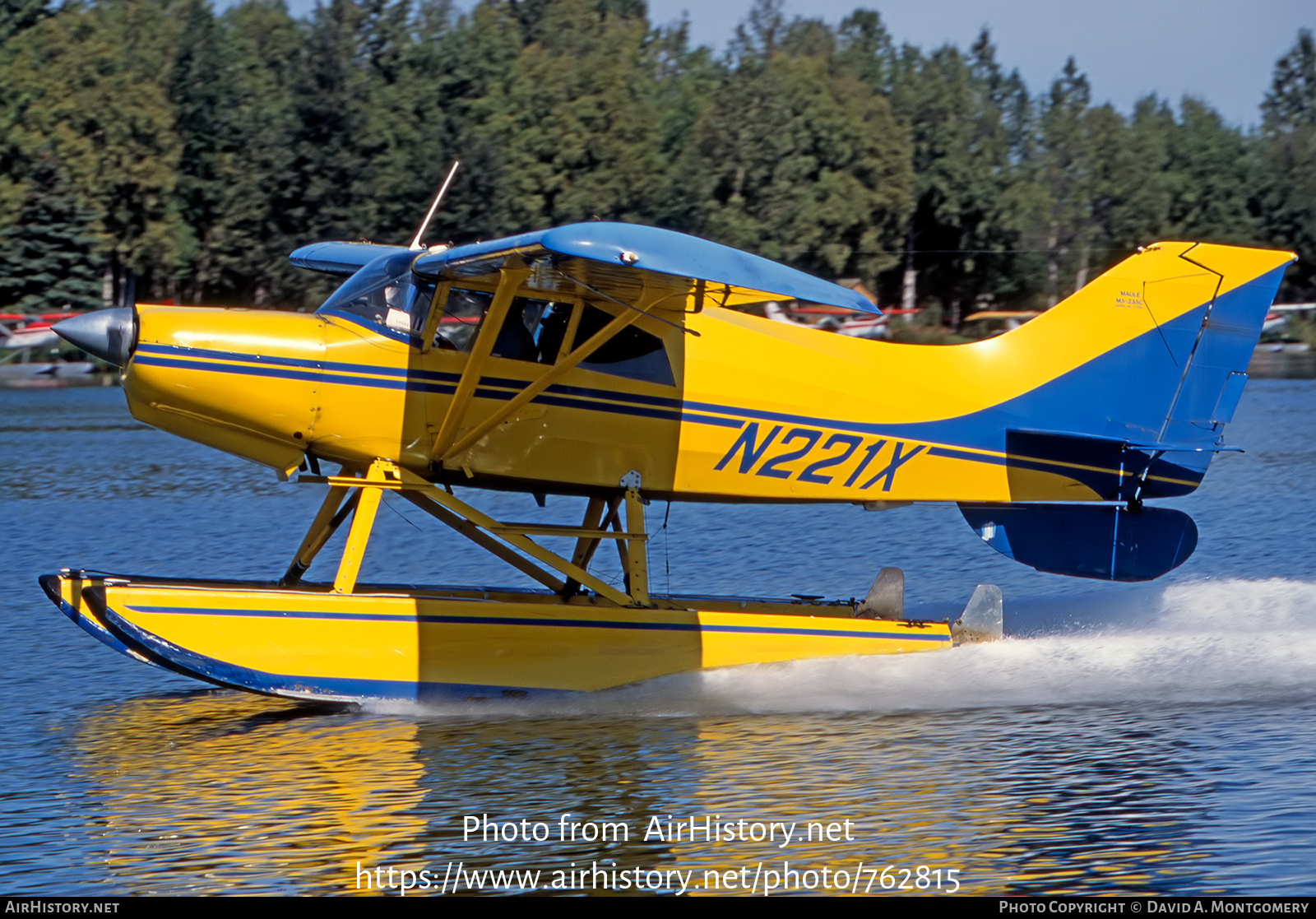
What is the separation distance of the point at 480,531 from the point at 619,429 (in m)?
1.22

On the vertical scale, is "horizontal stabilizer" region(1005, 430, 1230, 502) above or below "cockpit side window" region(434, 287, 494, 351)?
below

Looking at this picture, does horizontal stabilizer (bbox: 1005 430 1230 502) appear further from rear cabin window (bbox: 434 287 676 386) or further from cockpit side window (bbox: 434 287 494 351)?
cockpit side window (bbox: 434 287 494 351)

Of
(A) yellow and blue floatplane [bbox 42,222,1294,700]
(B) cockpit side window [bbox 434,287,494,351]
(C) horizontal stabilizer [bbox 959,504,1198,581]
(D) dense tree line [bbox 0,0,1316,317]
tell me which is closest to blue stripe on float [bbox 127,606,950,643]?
(A) yellow and blue floatplane [bbox 42,222,1294,700]

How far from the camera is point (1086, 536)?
951cm

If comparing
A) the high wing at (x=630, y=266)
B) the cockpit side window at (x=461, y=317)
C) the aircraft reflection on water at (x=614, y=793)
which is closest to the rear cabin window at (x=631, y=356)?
the high wing at (x=630, y=266)

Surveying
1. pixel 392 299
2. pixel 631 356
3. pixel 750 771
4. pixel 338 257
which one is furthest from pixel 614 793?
pixel 338 257

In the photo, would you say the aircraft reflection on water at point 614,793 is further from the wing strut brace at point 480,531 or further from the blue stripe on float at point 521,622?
the wing strut brace at point 480,531

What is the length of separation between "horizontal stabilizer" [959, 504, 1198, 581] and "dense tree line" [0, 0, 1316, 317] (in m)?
32.5

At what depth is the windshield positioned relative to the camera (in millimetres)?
8477

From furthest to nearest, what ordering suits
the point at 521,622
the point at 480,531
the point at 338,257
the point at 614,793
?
the point at 338,257 < the point at 480,531 < the point at 521,622 < the point at 614,793

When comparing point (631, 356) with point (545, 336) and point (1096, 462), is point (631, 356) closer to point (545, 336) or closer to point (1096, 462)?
point (545, 336)

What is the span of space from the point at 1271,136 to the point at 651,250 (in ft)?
243
